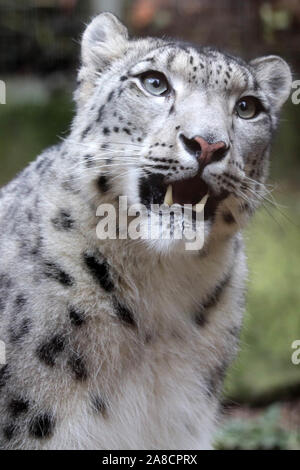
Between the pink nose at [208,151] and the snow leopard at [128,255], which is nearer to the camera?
the pink nose at [208,151]

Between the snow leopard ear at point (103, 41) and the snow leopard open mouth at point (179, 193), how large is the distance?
0.79m

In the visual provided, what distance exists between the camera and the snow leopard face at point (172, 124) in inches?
115

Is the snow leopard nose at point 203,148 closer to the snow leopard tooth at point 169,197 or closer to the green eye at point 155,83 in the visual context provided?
the snow leopard tooth at point 169,197

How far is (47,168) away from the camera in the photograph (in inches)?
139

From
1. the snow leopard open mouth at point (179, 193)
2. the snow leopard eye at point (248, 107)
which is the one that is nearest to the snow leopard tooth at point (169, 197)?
the snow leopard open mouth at point (179, 193)

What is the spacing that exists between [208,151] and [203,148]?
2 cm

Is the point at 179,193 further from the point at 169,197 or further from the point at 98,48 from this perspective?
the point at 98,48

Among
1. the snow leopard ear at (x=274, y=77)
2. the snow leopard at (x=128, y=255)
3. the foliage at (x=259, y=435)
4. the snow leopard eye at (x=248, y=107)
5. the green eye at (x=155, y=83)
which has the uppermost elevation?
the snow leopard ear at (x=274, y=77)

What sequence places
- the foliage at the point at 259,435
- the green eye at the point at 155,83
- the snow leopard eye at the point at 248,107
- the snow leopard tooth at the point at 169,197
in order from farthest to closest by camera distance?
the foliage at the point at 259,435 < the snow leopard eye at the point at 248,107 < the green eye at the point at 155,83 < the snow leopard tooth at the point at 169,197

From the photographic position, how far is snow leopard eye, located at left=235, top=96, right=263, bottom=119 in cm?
329

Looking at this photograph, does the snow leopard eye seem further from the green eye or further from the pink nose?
the pink nose

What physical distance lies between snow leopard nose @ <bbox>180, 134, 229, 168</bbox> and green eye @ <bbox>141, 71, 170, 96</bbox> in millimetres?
336

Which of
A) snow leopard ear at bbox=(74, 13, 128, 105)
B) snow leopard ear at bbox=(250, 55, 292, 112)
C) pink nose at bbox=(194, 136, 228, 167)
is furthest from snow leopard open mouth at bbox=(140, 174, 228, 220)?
snow leopard ear at bbox=(250, 55, 292, 112)
